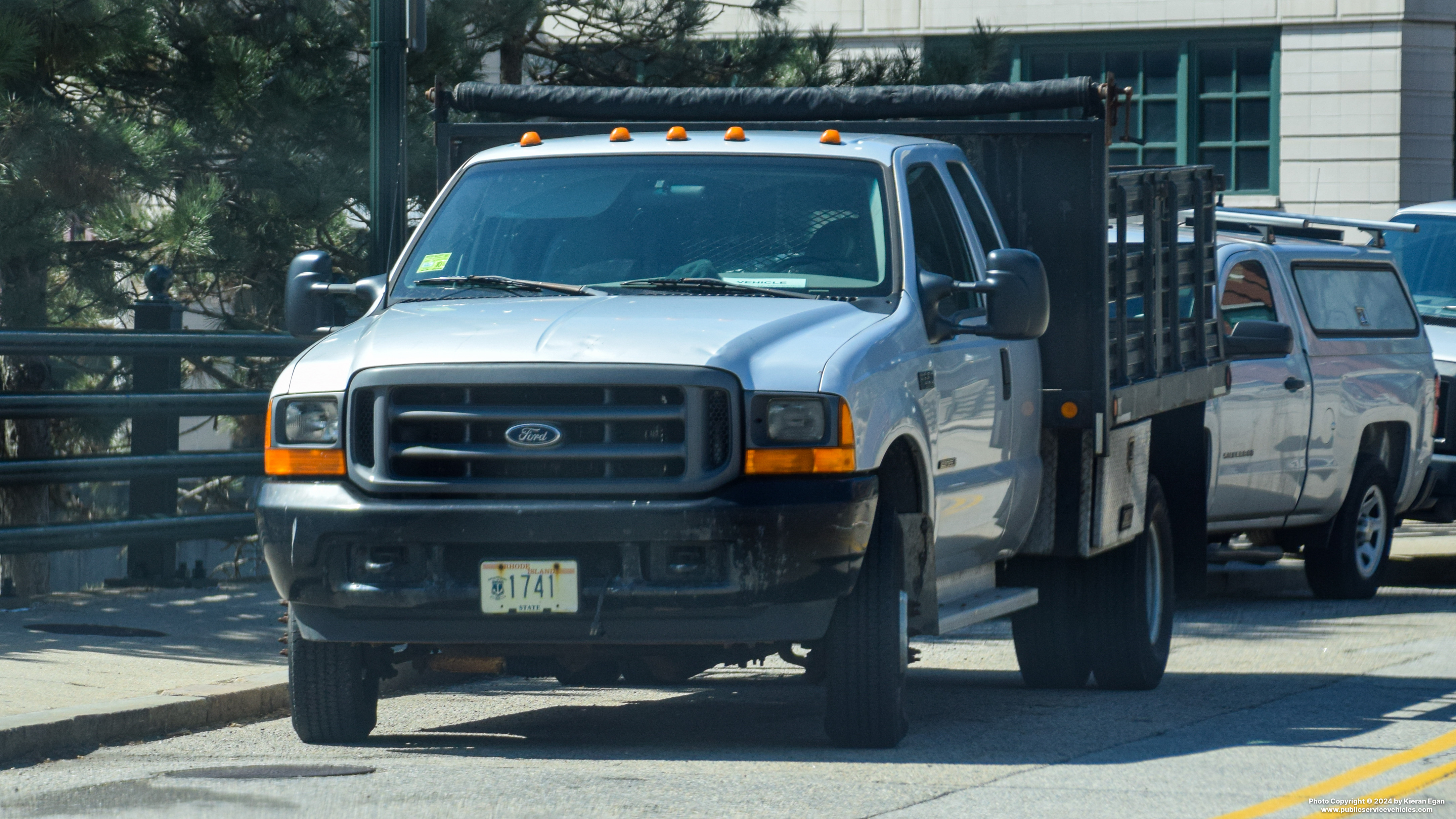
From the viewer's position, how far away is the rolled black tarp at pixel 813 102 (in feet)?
29.8

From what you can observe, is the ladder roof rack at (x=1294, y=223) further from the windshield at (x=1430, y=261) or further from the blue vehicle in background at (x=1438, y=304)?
the windshield at (x=1430, y=261)

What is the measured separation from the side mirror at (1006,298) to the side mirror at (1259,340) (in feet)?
11.6

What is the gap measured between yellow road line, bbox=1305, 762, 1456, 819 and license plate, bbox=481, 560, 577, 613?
7.36 feet

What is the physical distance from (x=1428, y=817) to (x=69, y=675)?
5.00m

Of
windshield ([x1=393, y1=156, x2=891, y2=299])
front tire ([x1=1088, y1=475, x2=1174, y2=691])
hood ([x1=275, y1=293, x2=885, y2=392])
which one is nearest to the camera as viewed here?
hood ([x1=275, y1=293, x2=885, y2=392])

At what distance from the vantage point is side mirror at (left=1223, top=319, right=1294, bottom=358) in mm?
11211

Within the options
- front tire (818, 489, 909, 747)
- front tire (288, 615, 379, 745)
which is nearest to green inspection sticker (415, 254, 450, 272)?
front tire (288, 615, 379, 745)

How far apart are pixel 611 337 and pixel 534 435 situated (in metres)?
0.39

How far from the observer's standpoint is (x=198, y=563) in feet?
39.2

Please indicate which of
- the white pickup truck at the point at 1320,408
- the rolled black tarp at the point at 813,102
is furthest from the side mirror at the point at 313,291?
the white pickup truck at the point at 1320,408

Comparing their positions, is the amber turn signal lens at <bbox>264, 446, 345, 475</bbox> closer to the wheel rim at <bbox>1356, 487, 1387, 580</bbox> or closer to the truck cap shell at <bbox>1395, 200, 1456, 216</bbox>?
the wheel rim at <bbox>1356, 487, 1387, 580</bbox>

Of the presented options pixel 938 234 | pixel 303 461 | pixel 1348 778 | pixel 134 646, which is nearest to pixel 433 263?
pixel 303 461

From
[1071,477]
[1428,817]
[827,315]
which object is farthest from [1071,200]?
[1428,817]

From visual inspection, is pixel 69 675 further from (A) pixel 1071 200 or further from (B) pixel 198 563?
(A) pixel 1071 200
